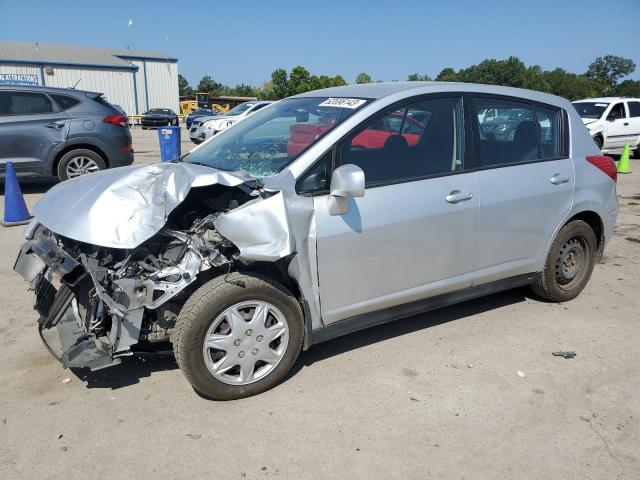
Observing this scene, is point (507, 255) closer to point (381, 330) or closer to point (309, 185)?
point (381, 330)

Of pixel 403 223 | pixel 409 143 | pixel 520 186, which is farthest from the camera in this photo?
pixel 520 186

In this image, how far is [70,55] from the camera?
4897cm

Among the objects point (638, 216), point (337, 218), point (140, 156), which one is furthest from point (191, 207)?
point (140, 156)

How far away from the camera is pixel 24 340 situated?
3885 mm

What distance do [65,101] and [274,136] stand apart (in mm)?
6711

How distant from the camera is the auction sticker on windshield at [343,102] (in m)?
3.53

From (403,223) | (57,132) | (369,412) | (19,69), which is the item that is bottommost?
(369,412)

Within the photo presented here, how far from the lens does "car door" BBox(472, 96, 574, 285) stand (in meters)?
3.86

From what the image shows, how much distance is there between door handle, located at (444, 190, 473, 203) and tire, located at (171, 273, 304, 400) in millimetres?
1289

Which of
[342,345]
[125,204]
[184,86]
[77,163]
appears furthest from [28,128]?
[184,86]

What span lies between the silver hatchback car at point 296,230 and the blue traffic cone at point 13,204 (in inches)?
162

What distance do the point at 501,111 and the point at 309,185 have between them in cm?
190

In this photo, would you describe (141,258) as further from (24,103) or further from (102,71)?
(102,71)

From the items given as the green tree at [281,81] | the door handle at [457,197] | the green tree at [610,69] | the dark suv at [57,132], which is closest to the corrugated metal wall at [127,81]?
the green tree at [281,81]
